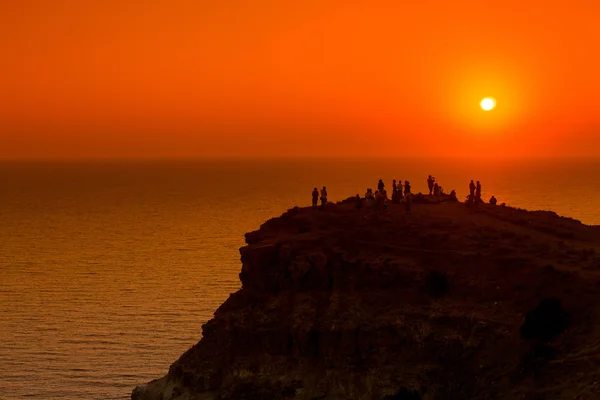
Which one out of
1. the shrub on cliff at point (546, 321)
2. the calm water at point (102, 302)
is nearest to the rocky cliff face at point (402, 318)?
the shrub on cliff at point (546, 321)

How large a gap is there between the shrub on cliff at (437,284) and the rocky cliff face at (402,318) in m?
0.08

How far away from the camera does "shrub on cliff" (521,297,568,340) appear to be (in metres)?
47.8

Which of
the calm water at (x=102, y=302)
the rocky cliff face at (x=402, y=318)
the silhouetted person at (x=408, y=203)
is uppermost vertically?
the silhouetted person at (x=408, y=203)

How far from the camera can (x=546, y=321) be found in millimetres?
48062

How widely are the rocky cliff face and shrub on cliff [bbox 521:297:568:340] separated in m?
0.06

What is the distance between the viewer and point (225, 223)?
182 meters

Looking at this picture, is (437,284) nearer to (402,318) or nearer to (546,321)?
(402,318)

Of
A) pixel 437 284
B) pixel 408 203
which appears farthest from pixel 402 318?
pixel 408 203

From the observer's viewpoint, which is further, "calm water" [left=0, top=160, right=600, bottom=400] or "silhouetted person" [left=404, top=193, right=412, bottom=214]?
"calm water" [left=0, top=160, right=600, bottom=400]

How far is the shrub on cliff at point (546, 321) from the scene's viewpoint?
47844mm

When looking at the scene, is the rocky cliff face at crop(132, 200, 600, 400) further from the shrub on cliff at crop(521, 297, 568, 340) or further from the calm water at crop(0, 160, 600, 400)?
the calm water at crop(0, 160, 600, 400)

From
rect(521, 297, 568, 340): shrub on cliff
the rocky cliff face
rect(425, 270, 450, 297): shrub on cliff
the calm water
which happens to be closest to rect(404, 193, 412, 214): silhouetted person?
the rocky cliff face

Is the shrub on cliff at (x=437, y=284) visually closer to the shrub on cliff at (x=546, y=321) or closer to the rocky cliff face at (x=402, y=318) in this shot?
the rocky cliff face at (x=402, y=318)

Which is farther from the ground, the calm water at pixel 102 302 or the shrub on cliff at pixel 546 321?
the shrub on cliff at pixel 546 321
